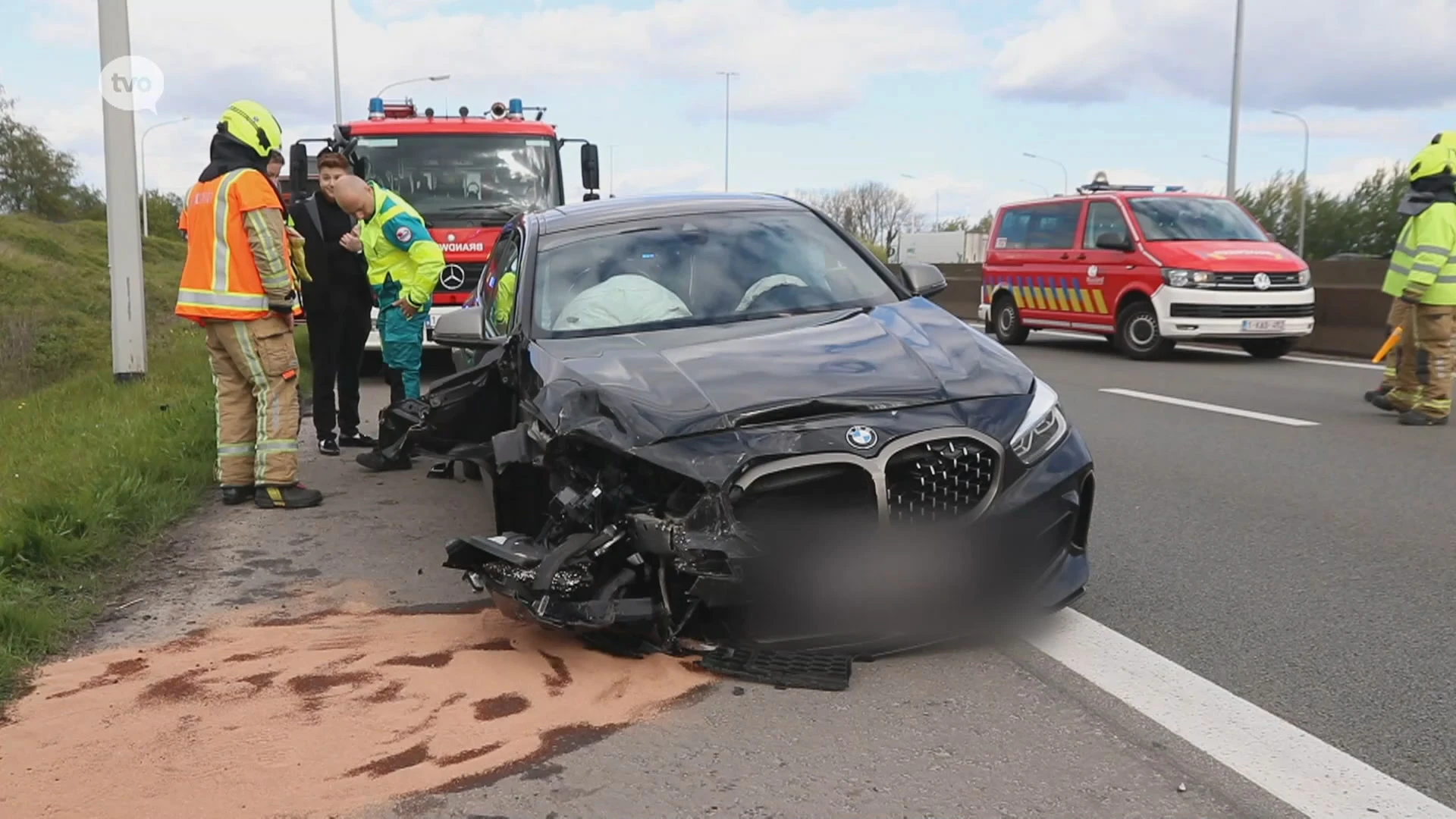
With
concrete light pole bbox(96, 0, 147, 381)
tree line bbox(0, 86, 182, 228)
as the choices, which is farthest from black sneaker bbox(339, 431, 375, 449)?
tree line bbox(0, 86, 182, 228)

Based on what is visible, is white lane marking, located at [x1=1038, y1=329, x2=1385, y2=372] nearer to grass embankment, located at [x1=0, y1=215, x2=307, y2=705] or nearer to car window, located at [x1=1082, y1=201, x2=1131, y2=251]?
car window, located at [x1=1082, y1=201, x2=1131, y2=251]

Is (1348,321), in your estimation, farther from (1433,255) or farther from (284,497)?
(284,497)

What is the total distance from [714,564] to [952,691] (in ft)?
2.55

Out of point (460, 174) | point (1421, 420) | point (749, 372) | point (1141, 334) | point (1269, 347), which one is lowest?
point (1421, 420)

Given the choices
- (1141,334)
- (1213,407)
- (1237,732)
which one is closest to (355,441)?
(1213,407)

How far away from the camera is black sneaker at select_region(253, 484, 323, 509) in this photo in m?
6.74

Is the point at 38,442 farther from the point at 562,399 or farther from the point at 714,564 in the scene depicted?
the point at 714,564

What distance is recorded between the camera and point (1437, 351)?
29.2ft

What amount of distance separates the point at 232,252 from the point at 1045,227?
38.8ft

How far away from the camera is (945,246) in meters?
Answer: 52.0

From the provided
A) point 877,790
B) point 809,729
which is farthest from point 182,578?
point 877,790

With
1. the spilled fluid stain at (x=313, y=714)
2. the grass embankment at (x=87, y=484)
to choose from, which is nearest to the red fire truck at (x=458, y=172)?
the grass embankment at (x=87, y=484)

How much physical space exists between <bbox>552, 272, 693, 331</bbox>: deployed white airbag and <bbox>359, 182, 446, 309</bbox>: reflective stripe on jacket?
272 cm

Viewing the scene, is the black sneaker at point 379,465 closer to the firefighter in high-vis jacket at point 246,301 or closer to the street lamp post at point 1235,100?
the firefighter in high-vis jacket at point 246,301
